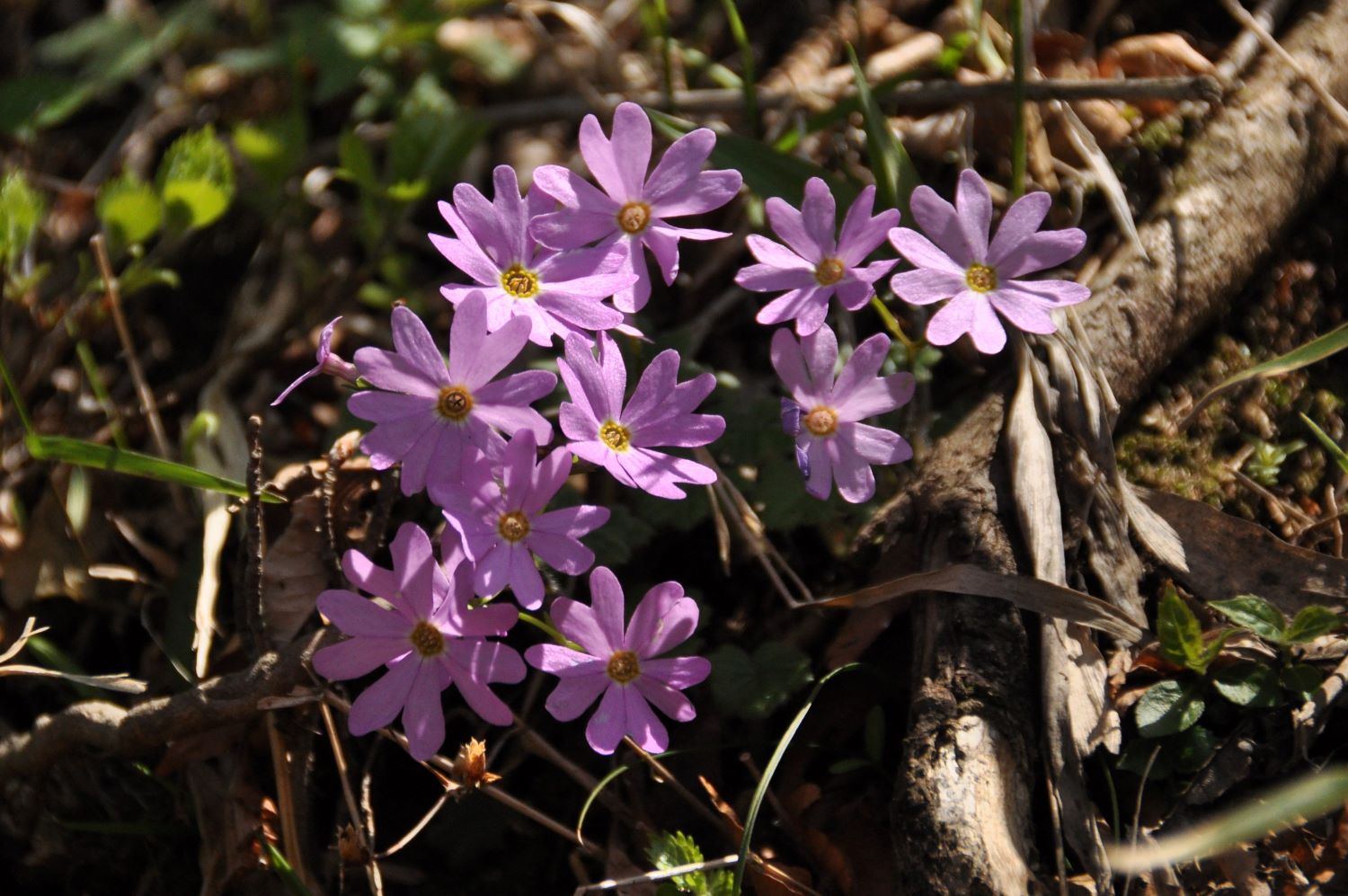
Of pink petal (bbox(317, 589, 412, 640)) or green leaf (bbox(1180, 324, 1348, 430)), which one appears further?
green leaf (bbox(1180, 324, 1348, 430))

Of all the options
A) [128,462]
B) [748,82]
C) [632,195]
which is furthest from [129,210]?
[748,82]

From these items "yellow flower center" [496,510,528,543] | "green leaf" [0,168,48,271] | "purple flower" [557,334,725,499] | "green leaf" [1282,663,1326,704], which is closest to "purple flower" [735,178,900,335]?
"purple flower" [557,334,725,499]

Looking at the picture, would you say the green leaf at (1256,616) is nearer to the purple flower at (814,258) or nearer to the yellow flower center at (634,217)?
the purple flower at (814,258)

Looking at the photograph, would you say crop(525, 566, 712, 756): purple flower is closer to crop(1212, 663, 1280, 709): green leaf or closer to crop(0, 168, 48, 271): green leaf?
crop(1212, 663, 1280, 709): green leaf

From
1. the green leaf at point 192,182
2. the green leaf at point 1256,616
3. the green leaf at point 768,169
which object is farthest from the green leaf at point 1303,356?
the green leaf at point 192,182

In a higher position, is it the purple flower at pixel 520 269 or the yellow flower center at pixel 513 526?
the purple flower at pixel 520 269
